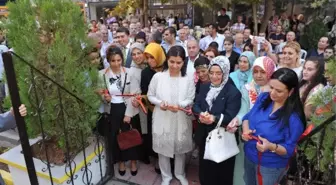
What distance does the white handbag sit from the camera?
2.79 m

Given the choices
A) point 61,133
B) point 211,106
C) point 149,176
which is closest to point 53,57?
point 61,133

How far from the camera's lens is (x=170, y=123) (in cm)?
322

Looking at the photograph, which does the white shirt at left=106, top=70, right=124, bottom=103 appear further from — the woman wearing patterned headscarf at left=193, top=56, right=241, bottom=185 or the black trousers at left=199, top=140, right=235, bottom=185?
the black trousers at left=199, top=140, right=235, bottom=185

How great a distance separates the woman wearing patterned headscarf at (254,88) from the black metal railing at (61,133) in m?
1.59

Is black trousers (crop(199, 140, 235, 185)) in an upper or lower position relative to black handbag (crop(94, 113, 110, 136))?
lower

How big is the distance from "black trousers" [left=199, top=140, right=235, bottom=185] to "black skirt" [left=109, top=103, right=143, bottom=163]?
0.95m

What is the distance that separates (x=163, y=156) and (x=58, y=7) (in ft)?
6.74

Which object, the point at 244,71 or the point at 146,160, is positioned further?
the point at 146,160

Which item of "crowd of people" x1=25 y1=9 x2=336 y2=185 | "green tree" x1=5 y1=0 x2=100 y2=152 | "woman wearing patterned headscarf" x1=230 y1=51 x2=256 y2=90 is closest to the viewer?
"crowd of people" x1=25 y1=9 x2=336 y2=185

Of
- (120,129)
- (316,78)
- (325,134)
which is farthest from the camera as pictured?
(120,129)

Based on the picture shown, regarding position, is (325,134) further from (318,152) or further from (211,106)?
(211,106)

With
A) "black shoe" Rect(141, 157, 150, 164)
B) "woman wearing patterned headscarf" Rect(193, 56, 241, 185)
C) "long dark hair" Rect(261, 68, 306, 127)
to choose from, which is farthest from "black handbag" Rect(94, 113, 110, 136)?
"long dark hair" Rect(261, 68, 306, 127)

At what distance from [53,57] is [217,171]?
211 centimetres

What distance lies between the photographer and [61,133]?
2.98 m
